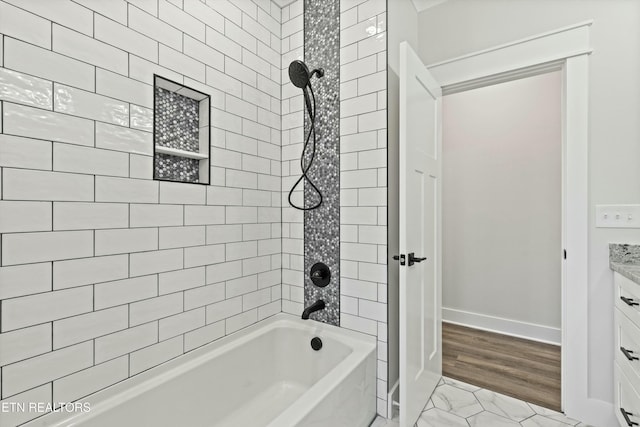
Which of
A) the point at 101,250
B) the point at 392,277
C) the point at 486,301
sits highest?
the point at 101,250

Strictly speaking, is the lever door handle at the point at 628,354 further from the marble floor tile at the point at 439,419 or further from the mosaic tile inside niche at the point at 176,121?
the mosaic tile inside niche at the point at 176,121

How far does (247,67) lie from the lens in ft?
6.25

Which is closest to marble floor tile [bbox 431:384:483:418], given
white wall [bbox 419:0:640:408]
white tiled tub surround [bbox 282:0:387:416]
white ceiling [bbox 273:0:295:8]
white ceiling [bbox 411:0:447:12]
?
white tiled tub surround [bbox 282:0:387:416]

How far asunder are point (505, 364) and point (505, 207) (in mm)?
1443

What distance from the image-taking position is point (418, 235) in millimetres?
1709

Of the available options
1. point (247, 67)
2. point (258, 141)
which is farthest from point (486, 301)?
point (247, 67)

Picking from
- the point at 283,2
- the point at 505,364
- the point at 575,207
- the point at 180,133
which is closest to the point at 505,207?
the point at 575,207

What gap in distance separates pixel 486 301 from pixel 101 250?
3.27m

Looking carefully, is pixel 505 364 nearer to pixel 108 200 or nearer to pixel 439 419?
pixel 439 419

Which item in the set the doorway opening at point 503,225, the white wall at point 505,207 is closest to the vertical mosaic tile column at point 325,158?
the doorway opening at point 503,225

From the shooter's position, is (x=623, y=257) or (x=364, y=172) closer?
(x=623, y=257)

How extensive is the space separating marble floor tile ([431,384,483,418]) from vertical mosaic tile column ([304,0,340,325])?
0.84m

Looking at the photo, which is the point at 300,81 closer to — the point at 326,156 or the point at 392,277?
the point at 326,156

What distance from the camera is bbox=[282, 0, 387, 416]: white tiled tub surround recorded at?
1.74 metres
